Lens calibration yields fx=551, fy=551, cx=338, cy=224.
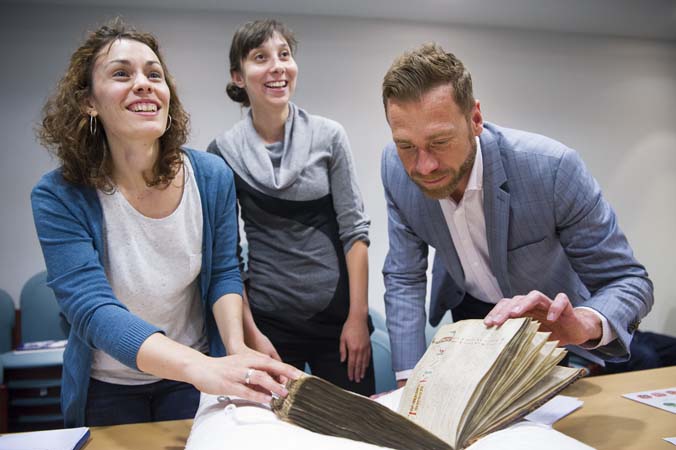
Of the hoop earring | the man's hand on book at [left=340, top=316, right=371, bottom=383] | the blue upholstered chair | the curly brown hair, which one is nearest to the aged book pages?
the man's hand on book at [left=340, top=316, right=371, bottom=383]

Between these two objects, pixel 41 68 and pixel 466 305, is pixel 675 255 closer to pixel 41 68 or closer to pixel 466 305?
pixel 466 305

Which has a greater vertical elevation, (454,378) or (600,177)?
(600,177)

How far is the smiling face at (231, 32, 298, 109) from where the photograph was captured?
1.89 metres

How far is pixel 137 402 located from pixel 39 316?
2.65m

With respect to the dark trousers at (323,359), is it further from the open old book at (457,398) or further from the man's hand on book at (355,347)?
the open old book at (457,398)

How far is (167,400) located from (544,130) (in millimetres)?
4471

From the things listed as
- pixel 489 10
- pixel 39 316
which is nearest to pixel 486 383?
pixel 39 316

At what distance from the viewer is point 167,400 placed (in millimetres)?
1414

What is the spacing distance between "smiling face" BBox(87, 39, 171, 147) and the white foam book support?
2.36 ft

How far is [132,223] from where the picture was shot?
140 centimetres

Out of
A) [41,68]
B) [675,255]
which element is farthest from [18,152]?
[675,255]

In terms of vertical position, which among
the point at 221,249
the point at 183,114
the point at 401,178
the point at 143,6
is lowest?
the point at 221,249

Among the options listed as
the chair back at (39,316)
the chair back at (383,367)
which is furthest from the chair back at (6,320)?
the chair back at (383,367)

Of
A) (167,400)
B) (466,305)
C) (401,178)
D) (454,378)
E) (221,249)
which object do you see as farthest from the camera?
(466,305)
